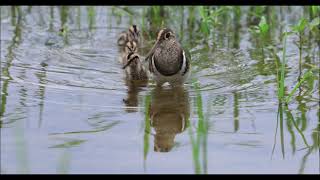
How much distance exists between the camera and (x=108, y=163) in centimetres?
513

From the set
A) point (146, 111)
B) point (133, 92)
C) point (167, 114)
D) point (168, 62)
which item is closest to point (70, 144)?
point (146, 111)

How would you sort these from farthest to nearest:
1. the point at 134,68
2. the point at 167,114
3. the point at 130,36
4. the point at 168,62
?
the point at 130,36 < the point at 134,68 < the point at 168,62 < the point at 167,114

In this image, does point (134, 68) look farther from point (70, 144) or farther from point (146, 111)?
point (70, 144)

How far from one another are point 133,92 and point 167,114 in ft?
3.48

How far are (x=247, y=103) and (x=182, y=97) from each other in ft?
2.21

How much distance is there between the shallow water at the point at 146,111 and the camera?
17.0ft

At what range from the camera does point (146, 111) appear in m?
5.57

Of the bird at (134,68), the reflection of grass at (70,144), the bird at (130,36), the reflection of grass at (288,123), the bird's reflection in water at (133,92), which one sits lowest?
the reflection of grass at (70,144)

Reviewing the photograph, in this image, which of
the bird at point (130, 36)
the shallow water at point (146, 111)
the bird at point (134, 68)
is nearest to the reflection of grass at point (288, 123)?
the shallow water at point (146, 111)

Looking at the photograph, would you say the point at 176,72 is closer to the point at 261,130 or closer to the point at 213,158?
the point at 261,130

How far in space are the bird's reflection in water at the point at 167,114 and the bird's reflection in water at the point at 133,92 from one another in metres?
0.16

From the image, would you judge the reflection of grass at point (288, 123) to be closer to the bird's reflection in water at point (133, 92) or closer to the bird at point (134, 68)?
the bird's reflection in water at point (133, 92)

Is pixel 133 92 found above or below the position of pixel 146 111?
above

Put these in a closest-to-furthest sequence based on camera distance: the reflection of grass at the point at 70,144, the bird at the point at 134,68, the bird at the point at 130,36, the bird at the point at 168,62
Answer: the reflection of grass at the point at 70,144 → the bird at the point at 168,62 → the bird at the point at 134,68 → the bird at the point at 130,36
